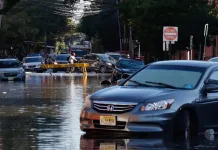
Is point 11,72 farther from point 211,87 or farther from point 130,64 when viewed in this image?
point 211,87

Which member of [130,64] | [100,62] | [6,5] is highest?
[6,5]

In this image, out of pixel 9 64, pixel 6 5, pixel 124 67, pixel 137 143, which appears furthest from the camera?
pixel 9 64

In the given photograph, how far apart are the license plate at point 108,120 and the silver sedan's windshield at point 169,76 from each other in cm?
131

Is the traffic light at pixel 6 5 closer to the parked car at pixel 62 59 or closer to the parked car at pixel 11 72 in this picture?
the parked car at pixel 11 72

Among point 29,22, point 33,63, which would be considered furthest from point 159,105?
point 29,22

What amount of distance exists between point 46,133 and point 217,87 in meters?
3.38

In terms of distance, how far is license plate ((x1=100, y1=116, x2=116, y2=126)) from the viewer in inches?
543

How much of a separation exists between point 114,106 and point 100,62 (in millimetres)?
48891

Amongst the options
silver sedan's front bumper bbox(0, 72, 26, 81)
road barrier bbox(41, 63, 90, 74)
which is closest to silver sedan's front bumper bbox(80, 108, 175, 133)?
silver sedan's front bumper bbox(0, 72, 26, 81)

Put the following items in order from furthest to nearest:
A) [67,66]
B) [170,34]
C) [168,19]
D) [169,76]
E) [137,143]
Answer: [67,66], [168,19], [170,34], [169,76], [137,143]

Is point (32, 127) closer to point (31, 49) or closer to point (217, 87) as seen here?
point (217, 87)

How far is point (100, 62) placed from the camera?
206 feet

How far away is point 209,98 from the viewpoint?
1476cm

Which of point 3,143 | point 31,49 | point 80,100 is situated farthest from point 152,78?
point 31,49
